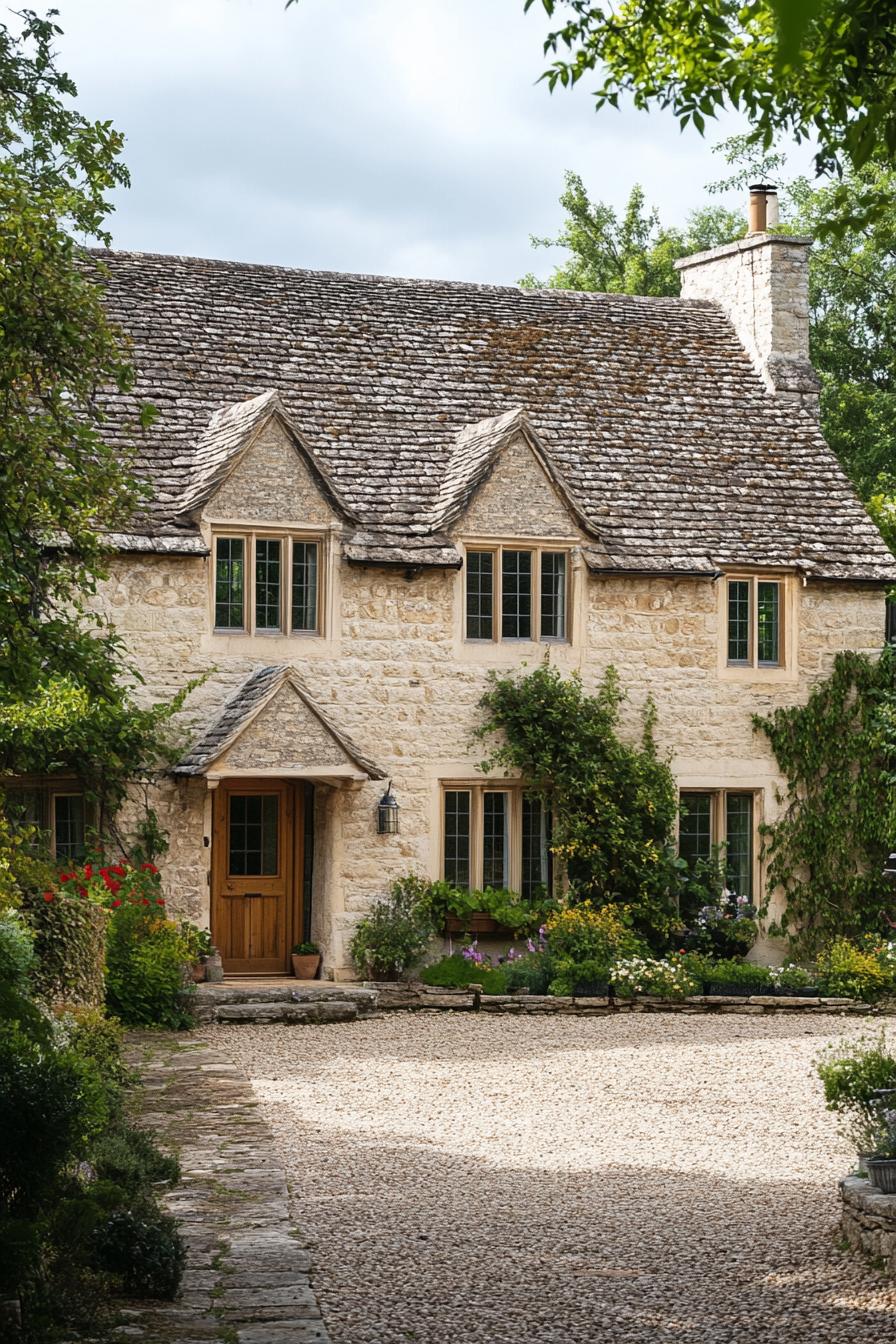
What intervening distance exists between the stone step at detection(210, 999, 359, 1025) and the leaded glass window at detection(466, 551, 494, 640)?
4902 mm

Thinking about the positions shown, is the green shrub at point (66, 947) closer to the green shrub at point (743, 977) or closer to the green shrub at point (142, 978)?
the green shrub at point (142, 978)

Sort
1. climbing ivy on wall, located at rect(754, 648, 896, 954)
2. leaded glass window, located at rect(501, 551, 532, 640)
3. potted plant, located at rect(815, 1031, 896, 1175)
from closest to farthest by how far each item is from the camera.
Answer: potted plant, located at rect(815, 1031, 896, 1175)
leaded glass window, located at rect(501, 551, 532, 640)
climbing ivy on wall, located at rect(754, 648, 896, 954)

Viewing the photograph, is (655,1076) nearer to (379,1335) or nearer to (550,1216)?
(550,1216)

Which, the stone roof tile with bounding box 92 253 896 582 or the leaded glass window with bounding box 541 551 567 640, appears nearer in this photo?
the stone roof tile with bounding box 92 253 896 582

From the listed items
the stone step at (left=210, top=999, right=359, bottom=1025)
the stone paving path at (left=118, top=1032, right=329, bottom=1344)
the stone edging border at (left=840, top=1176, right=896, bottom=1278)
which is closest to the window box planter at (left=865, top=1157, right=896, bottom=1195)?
the stone edging border at (left=840, top=1176, right=896, bottom=1278)

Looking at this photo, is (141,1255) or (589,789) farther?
(589,789)

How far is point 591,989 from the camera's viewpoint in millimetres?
18109

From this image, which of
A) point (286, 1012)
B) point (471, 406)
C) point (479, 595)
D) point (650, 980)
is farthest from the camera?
point (471, 406)

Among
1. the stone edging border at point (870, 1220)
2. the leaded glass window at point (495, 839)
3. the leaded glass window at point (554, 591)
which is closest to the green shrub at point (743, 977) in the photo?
the leaded glass window at point (495, 839)

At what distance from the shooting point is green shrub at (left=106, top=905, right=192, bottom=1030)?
16.0 meters

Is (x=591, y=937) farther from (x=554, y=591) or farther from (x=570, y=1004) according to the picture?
(x=554, y=591)

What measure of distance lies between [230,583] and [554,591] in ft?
13.0

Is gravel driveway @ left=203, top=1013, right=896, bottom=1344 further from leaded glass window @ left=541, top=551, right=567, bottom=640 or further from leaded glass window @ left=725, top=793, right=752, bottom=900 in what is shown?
leaded glass window @ left=541, top=551, right=567, bottom=640

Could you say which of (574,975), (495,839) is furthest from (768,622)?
(574,975)
